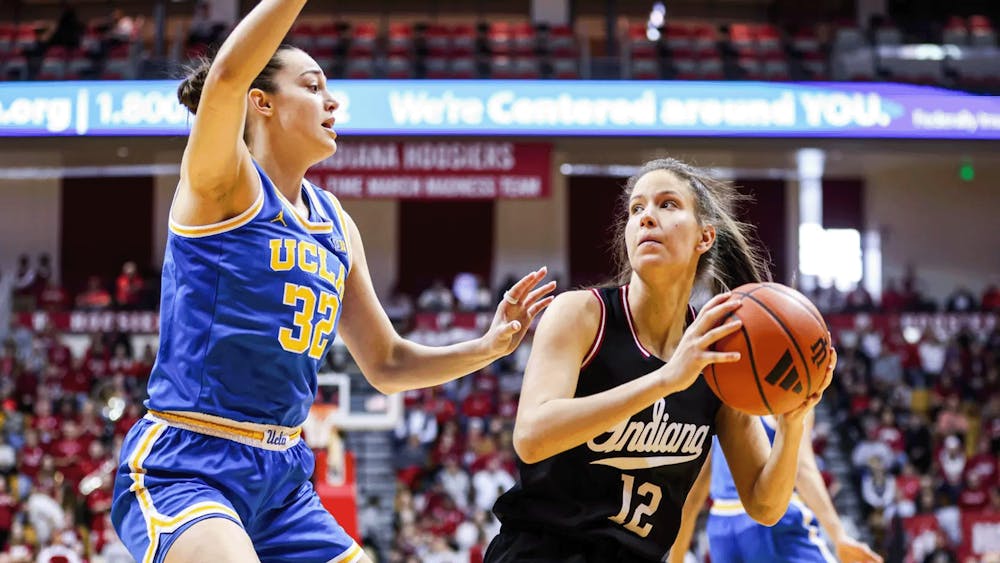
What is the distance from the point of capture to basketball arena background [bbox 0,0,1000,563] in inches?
513

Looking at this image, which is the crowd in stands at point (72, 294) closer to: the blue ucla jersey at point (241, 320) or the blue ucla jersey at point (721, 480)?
the blue ucla jersey at point (721, 480)

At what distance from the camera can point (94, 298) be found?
57.4 ft

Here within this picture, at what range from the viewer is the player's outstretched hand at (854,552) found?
14.1 feet

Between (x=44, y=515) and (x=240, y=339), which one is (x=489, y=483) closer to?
(x=44, y=515)

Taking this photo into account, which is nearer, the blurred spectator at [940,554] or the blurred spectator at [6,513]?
the blurred spectator at [940,554]

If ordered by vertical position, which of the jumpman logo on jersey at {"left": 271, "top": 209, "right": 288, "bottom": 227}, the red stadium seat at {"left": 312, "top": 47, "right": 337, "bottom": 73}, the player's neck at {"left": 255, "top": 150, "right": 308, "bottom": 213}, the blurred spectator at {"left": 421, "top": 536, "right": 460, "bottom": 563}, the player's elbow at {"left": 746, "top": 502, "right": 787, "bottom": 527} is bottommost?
the blurred spectator at {"left": 421, "top": 536, "right": 460, "bottom": 563}

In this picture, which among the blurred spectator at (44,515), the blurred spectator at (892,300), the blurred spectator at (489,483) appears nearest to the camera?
the blurred spectator at (44,515)

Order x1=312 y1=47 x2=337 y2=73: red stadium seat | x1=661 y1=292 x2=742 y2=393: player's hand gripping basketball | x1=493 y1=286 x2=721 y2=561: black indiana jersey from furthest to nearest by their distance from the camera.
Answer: x1=312 y1=47 x2=337 y2=73: red stadium seat
x1=493 y1=286 x2=721 y2=561: black indiana jersey
x1=661 y1=292 x2=742 y2=393: player's hand gripping basketball

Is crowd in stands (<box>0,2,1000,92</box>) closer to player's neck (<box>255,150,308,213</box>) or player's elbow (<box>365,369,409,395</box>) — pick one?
player's elbow (<box>365,369,409,395</box>)

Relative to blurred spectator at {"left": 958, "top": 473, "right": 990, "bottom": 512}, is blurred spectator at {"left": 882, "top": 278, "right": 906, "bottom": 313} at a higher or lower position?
higher

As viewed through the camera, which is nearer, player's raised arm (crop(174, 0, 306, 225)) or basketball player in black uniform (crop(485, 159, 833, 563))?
player's raised arm (crop(174, 0, 306, 225))

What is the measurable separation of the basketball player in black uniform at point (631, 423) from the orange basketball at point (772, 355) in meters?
0.10

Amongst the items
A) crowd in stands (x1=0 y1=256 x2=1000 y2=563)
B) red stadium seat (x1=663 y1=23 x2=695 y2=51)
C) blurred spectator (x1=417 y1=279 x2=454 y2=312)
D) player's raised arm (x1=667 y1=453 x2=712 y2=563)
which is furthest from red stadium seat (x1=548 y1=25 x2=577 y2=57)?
player's raised arm (x1=667 y1=453 x2=712 y2=563)

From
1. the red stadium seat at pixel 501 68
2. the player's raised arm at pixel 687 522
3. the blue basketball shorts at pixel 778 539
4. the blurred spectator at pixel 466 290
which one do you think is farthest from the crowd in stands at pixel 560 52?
the player's raised arm at pixel 687 522
